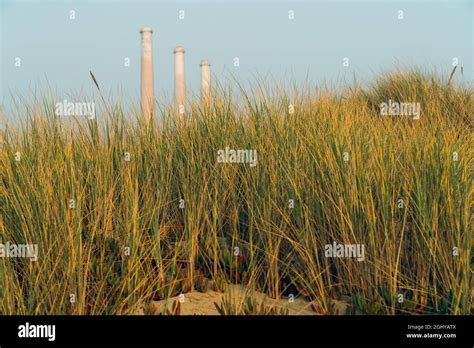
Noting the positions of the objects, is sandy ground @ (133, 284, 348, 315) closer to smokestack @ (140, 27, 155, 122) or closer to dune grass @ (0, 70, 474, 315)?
dune grass @ (0, 70, 474, 315)

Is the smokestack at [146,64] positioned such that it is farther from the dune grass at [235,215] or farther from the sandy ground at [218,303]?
the sandy ground at [218,303]

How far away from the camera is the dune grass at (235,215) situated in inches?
154

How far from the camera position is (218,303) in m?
4.04

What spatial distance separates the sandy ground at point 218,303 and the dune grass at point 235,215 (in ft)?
0.27

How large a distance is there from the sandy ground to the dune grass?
8 cm

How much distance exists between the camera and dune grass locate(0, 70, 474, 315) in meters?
3.91

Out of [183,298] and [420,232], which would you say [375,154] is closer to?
[420,232]

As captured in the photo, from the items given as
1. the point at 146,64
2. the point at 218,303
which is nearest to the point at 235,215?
the point at 218,303

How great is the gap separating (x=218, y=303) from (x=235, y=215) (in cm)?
78

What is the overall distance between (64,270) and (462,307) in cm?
296

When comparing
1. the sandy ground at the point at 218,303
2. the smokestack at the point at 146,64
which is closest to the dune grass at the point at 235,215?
the sandy ground at the point at 218,303

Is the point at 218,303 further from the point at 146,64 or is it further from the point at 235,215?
the point at 146,64

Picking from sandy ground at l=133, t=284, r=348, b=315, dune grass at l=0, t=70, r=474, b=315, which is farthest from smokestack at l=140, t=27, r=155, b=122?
sandy ground at l=133, t=284, r=348, b=315

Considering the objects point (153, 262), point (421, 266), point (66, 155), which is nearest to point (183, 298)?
point (153, 262)
